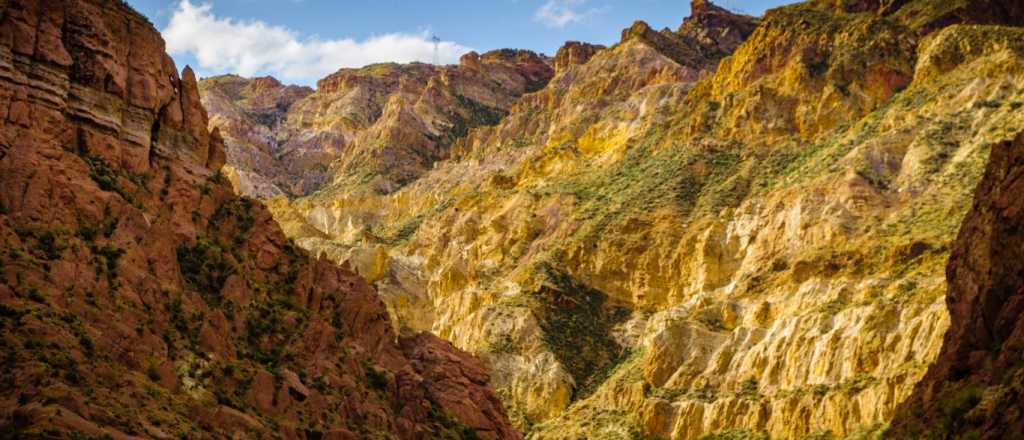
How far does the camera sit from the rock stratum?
164ft

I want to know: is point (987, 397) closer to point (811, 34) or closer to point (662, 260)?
point (662, 260)

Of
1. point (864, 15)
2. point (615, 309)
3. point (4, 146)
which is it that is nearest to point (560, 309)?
point (615, 309)

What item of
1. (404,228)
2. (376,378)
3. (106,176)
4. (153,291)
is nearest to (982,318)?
(376,378)

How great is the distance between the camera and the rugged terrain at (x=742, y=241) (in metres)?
100

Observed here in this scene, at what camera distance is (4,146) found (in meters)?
57.8

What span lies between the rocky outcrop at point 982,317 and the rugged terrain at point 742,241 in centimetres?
3119

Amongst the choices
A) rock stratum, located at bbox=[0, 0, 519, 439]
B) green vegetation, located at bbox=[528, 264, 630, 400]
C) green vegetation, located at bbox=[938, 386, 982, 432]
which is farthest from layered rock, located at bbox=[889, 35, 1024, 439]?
green vegetation, located at bbox=[528, 264, 630, 400]

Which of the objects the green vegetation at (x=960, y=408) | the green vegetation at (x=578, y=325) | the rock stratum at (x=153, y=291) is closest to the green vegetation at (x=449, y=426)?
the rock stratum at (x=153, y=291)

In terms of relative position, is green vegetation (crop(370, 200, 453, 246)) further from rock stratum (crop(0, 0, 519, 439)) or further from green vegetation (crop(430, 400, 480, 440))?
green vegetation (crop(430, 400, 480, 440))

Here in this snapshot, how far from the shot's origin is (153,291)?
58.7 m

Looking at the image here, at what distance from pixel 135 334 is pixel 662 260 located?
Result: 3451 inches

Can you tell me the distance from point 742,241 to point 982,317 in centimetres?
7619

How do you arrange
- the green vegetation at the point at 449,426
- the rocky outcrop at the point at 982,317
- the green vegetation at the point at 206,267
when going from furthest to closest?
the green vegetation at the point at 449,426, the green vegetation at the point at 206,267, the rocky outcrop at the point at 982,317

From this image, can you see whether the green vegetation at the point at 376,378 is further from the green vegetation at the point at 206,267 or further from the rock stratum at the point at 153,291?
the green vegetation at the point at 206,267
